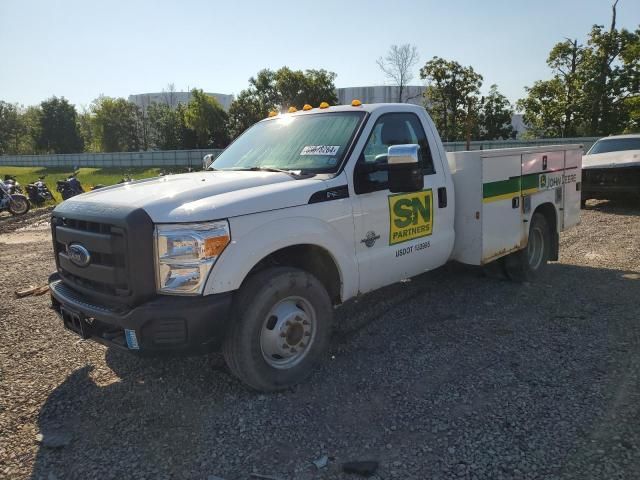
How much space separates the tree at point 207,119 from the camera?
50406 mm

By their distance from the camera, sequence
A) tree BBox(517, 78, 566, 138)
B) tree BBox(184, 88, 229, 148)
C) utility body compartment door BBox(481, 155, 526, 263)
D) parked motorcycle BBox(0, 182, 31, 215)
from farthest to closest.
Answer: tree BBox(184, 88, 229, 148) < tree BBox(517, 78, 566, 138) < parked motorcycle BBox(0, 182, 31, 215) < utility body compartment door BBox(481, 155, 526, 263)

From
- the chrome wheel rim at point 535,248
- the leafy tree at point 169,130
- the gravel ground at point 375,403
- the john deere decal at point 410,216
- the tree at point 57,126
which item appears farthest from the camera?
the tree at point 57,126

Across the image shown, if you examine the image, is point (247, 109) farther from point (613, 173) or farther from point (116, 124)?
point (613, 173)

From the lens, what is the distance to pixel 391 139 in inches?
175

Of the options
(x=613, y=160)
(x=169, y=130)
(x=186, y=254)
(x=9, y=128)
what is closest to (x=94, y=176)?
(x=169, y=130)

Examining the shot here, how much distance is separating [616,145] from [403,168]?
11.1 m

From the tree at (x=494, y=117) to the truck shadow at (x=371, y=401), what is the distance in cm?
3549

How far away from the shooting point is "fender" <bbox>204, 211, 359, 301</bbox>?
10.2ft

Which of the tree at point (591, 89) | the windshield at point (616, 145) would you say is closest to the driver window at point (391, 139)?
the windshield at point (616, 145)

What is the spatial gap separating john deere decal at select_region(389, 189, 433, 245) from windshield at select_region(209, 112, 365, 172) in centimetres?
64

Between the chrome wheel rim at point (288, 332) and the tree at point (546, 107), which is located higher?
the tree at point (546, 107)

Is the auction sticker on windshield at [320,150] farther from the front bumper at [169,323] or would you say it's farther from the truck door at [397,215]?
the front bumper at [169,323]

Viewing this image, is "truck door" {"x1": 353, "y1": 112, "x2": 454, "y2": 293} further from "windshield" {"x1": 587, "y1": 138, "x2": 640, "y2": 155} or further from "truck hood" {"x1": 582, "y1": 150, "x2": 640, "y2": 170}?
"windshield" {"x1": 587, "y1": 138, "x2": 640, "y2": 155}

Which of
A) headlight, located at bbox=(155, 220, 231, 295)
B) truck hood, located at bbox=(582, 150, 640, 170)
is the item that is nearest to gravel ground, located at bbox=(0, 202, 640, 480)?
headlight, located at bbox=(155, 220, 231, 295)
